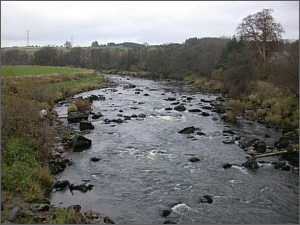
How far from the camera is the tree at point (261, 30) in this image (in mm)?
46825

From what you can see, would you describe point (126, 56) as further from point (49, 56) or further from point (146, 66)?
point (49, 56)

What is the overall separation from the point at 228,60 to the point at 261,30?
413 inches

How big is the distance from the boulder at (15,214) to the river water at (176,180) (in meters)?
2.12

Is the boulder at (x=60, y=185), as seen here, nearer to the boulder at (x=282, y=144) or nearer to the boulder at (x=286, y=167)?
the boulder at (x=286, y=167)

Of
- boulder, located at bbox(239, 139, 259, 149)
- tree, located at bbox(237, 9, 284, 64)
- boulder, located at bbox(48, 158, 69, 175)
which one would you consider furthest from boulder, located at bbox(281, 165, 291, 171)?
tree, located at bbox(237, 9, 284, 64)

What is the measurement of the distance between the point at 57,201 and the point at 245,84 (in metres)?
35.4

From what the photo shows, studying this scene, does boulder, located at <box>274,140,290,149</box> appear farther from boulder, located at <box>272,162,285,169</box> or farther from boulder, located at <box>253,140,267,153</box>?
boulder, located at <box>272,162,285,169</box>

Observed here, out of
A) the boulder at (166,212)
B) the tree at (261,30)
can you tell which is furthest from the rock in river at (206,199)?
the tree at (261,30)

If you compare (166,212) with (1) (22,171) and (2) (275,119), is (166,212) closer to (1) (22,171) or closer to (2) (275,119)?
(1) (22,171)

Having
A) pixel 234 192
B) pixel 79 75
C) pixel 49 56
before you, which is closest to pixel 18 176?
pixel 234 192

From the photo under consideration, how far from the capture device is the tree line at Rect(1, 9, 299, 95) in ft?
113

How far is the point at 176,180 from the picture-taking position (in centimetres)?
1431

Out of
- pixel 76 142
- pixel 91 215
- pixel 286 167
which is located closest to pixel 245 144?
pixel 286 167

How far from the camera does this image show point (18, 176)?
12117mm
